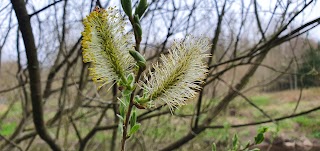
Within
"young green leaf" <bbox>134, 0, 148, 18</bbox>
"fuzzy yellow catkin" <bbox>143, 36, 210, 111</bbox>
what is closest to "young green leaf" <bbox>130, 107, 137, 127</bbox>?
"fuzzy yellow catkin" <bbox>143, 36, 210, 111</bbox>

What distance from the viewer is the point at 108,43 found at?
2.25 ft

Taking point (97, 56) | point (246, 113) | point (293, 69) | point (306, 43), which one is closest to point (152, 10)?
point (306, 43)

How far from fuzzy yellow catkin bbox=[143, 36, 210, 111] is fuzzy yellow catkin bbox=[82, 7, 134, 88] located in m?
0.06

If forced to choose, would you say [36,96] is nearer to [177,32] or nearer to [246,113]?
[177,32]

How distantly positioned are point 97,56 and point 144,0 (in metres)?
0.14

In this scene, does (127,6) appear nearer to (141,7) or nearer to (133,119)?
Result: (141,7)

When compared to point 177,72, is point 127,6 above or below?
above

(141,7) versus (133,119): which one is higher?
(141,7)

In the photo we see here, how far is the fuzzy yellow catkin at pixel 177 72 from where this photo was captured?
68cm

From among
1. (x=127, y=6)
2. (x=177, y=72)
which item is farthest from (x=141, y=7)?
(x=177, y=72)

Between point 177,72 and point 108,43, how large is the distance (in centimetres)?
13

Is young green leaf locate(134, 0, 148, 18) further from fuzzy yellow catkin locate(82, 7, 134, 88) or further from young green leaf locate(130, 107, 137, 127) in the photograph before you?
young green leaf locate(130, 107, 137, 127)

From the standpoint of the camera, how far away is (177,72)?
68 centimetres

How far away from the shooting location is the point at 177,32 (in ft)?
10.2
